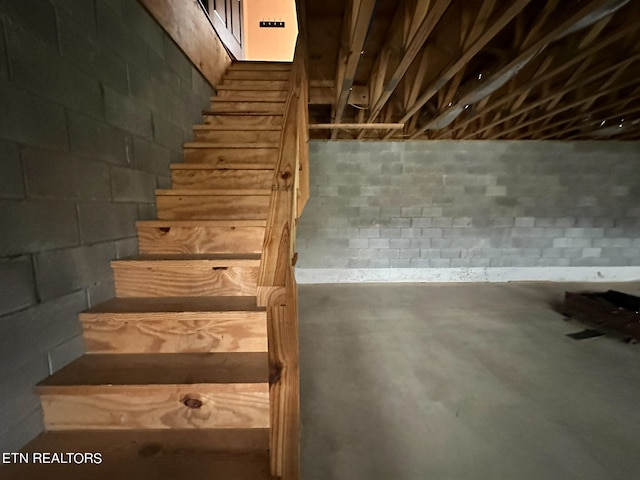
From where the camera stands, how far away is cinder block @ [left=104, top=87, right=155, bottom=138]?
4.78 ft

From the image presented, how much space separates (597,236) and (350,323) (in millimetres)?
4593

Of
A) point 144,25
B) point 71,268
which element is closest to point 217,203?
point 71,268

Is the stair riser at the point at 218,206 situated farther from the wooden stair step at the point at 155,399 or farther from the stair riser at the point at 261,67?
the stair riser at the point at 261,67

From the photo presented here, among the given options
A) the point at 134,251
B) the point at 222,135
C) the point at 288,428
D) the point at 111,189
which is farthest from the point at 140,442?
the point at 222,135

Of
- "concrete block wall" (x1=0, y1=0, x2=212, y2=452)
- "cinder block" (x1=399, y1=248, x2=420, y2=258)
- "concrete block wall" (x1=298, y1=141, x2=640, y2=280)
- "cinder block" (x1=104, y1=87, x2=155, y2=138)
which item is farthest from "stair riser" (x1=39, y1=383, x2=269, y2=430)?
"cinder block" (x1=399, y1=248, x2=420, y2=258)

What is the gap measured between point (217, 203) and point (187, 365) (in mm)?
1050

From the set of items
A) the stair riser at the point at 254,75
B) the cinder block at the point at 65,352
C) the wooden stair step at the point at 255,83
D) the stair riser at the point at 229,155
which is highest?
the stair riser at the point at 254,75

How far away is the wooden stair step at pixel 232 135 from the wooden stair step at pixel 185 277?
1.40 m

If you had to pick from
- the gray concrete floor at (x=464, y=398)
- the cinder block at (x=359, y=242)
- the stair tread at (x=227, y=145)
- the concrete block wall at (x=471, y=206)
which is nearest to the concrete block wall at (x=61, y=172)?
the stair tread at (x=227, y=145)

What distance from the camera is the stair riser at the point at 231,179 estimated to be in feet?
6.59

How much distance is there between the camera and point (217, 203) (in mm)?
1825

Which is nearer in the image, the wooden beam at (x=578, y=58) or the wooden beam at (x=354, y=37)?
the wooden beam at (x=354, y=37)

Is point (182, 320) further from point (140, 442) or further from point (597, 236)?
point (597, 236)

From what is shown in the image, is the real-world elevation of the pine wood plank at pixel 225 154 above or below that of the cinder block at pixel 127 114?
below
